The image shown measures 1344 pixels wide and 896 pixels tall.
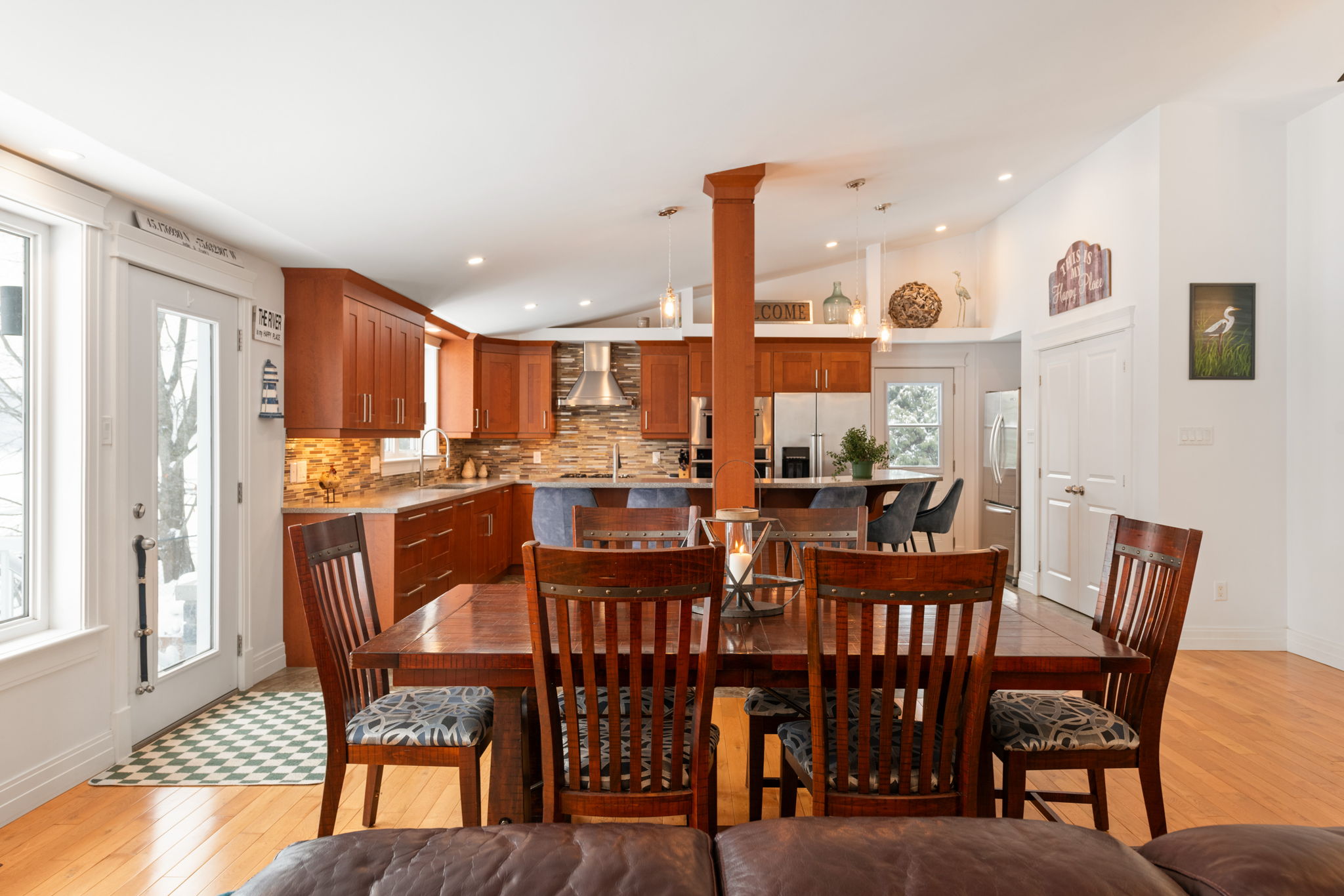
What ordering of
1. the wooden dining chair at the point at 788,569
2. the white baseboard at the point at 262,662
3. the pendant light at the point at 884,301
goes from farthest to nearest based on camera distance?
1. the pendant light at the point at 884,301
2. the white baseboard at the point at 262,662
3. the wooden dining chair at the point at 788,569

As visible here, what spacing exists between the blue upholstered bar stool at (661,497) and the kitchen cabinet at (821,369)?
328 centimetres

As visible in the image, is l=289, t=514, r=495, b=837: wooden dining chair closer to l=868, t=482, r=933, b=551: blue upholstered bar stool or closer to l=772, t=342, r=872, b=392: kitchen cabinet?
l=868, t=482, r=933, b=551: blue upholstered bar stool

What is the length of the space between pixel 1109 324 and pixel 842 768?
448cm

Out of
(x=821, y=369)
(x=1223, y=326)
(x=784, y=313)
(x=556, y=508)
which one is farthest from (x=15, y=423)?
(x=784, y=313)

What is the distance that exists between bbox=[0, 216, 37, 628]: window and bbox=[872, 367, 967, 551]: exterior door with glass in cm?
692

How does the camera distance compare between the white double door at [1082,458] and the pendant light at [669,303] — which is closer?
the pendant light at [669,303]

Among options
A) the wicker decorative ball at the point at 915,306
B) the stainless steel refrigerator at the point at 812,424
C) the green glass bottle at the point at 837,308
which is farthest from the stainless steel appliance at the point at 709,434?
the wicker decorative ball at the point at 915,306

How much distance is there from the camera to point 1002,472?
23.5ft

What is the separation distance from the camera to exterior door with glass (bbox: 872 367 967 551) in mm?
8047

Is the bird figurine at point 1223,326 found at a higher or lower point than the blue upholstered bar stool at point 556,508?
higher

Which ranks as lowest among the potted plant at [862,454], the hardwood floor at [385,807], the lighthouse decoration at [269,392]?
the hardwood floor at [385,807]

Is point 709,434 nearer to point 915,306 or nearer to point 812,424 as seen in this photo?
point 812,424

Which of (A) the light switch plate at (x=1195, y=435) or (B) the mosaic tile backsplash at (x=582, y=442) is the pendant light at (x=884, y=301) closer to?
(A) the light switch plate at (x=1195, y=435)

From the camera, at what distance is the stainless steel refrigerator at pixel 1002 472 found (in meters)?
6.89
